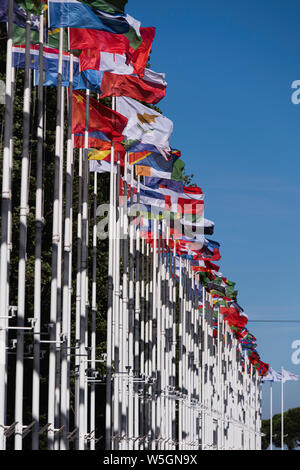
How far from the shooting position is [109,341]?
30.8 meters

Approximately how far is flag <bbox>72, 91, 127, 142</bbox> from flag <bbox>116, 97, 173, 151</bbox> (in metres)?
2.23

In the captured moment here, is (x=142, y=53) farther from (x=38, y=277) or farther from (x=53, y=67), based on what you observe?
(x=38, y=277)

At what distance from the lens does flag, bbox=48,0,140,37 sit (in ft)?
76.6

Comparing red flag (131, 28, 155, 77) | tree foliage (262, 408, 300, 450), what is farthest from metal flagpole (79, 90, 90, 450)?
tree foliage (262, 408, 300, 450)

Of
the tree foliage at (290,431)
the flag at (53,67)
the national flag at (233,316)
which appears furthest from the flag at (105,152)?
the tree foliage at (290,431)

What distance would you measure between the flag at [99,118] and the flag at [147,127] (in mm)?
2230

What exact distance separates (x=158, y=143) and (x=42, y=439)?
18.3 metres

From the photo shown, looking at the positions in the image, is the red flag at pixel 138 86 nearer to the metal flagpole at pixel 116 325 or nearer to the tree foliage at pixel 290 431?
the metal flagpole at pixel 116 325

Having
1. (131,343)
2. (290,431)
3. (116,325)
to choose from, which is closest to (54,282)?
(116,325)

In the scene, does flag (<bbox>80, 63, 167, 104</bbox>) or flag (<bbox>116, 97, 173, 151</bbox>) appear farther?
Answer: flag (<bbox>116, 97, 173, 151</bbox>)

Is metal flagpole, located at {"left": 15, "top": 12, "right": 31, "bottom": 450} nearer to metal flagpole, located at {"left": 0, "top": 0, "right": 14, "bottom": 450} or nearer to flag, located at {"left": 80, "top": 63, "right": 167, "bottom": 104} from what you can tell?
metal flagpole, located at {"left": 0, "top": 0, "right": 14, "bottom": 450}

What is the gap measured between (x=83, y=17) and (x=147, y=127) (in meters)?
9.24

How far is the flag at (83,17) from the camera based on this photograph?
76.6 ft
